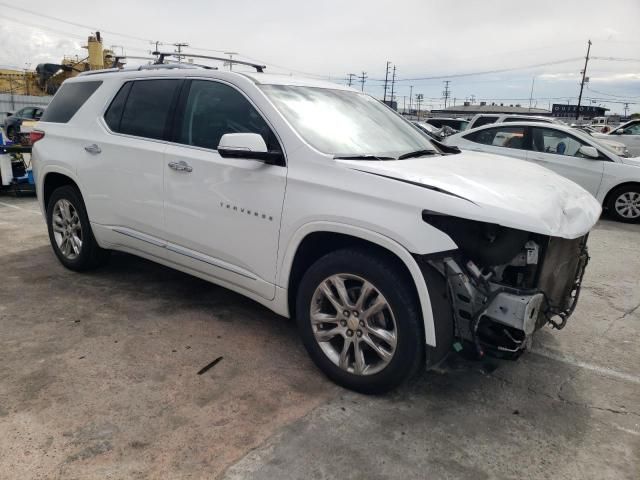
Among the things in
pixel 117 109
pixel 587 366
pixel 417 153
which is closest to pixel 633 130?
pixel 587 366

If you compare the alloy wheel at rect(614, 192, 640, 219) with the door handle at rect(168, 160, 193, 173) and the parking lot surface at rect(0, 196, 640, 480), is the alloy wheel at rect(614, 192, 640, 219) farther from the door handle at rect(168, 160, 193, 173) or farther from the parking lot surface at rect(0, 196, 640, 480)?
the door handle at rect(168, 160, 193, 173)

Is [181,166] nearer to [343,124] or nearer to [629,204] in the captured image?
[343,124]

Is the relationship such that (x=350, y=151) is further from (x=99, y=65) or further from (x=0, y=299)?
(x=99, y=65)

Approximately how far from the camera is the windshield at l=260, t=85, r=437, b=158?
3193 millimetres

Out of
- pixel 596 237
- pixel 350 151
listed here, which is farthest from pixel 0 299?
pixel 596 237

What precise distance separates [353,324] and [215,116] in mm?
1782

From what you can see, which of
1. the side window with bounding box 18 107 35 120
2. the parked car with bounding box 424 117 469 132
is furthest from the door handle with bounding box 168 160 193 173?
the side window with bounding box 18 107 35 120

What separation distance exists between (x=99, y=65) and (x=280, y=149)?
107ft

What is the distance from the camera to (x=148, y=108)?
4.05m

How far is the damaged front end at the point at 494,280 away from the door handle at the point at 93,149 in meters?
3.03

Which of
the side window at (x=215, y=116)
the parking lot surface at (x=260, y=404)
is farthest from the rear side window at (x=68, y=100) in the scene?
the parking lot surface at (x=260, y=404)

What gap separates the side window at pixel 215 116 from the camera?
133 inches

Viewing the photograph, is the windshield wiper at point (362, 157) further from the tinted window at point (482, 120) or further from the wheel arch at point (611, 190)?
the tinted window at point (482, 120)

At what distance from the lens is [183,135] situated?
12.3 ft
